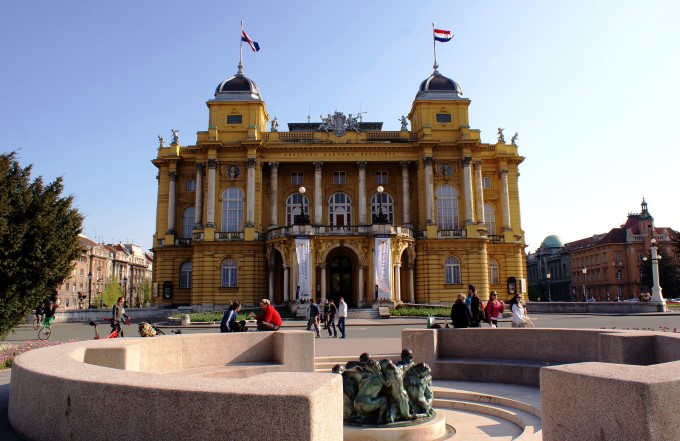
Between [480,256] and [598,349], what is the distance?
1502 inches

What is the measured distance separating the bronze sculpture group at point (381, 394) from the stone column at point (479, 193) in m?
43.1

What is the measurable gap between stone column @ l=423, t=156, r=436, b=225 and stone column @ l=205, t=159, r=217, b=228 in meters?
19.3

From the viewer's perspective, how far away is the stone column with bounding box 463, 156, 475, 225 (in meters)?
48.8

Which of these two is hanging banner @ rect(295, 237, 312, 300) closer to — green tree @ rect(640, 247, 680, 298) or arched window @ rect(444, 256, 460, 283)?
arched window @ rect(444, 256, 460, 283)

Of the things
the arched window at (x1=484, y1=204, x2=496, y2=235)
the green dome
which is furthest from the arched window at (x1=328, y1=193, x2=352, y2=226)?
the green dome

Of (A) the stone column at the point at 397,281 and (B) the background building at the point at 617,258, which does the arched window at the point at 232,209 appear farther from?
(B) the background building at the point at 617,258

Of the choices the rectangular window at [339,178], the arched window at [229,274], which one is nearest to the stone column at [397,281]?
the rectangular window at [339,178]

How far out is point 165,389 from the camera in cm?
446

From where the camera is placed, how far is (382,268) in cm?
4291

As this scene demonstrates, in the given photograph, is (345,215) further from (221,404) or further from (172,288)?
(221,404)

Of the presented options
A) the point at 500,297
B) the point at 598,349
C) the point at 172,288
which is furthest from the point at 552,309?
the point at 598,349

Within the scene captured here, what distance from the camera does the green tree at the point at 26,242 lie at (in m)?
15.7

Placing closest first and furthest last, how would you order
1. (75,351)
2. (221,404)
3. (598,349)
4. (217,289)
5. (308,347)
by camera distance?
1. (221,404)
2. (75,351)
3. (598,349)
4. (308,347)
5. (217,289)

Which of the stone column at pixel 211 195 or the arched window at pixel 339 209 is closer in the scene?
the stone column at pixel 211 195
